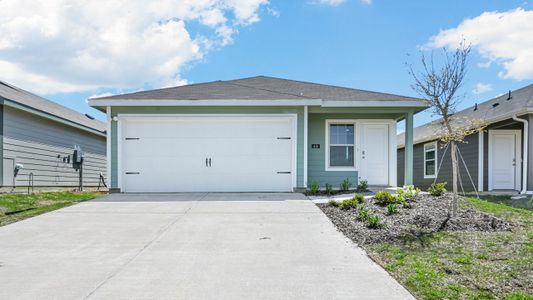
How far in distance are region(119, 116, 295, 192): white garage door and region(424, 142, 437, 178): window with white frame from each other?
856cm

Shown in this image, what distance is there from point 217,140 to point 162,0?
415cm

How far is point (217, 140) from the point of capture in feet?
36.2

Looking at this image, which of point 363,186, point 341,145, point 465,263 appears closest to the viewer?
point 465,263

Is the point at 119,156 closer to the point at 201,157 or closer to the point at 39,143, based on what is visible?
the point at 201,157

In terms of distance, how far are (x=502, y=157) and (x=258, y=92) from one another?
27.1 ft

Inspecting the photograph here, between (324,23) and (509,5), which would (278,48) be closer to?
(324,23)

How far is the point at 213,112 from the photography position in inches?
432

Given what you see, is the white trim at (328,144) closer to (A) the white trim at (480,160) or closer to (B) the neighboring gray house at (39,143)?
(A) the white trim at (480,160)

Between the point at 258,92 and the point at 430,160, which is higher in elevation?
the point at 258,92

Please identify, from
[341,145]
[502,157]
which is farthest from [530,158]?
[341,145]

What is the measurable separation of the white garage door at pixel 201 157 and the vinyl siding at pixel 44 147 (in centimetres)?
369

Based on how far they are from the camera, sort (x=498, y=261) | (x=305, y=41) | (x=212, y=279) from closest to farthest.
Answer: (x=212, y=279) < (x=498, y=261) < (x=305, y=41)

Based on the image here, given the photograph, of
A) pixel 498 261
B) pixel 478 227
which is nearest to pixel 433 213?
pixel 478 227

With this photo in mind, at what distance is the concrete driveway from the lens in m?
3.87
